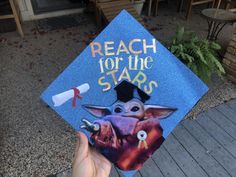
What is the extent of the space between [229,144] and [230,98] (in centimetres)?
89

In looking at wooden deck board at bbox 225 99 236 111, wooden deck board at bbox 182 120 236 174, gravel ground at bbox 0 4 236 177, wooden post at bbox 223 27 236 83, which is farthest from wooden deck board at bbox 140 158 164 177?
wooden post at bbox 223 27 236 83

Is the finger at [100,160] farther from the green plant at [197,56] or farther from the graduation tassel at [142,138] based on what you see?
the green plant at [197,56]

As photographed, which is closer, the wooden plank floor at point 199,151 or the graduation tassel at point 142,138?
the graduation tassel at point 142,138

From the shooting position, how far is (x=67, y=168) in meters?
2.29

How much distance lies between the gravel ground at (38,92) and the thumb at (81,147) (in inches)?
49.9

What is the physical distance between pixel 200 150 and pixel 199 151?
21 millimetres

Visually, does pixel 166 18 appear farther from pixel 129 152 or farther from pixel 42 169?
pixel 129 152

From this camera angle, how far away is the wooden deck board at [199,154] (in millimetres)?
2287

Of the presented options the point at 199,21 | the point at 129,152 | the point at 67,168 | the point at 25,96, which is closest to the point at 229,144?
the point at 67,168

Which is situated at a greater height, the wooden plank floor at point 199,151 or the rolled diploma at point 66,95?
the rolled diploma at point 66,95

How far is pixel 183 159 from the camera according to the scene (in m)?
2.38

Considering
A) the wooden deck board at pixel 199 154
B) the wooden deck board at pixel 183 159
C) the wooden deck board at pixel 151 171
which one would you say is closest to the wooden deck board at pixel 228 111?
the wooden deck board at pixel 199 154

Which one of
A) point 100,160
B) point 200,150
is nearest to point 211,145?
point 200,150

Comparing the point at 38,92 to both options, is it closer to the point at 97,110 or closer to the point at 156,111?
the point at 97,110
